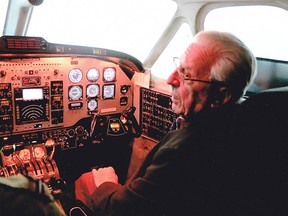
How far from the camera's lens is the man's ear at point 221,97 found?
121cm

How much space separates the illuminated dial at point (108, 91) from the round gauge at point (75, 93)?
0.24 meters

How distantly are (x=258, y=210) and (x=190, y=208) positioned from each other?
26 centimetres

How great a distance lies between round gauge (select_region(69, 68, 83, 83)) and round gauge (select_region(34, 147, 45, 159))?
664 mm

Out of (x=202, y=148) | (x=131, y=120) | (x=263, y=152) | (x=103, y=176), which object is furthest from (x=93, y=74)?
(x=263, y=152)

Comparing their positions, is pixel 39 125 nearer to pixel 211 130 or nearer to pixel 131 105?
pixel 131 105

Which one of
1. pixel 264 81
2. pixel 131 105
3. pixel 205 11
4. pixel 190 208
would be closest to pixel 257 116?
pixel 190 208

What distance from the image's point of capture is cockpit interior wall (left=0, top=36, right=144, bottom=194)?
99.7 inches

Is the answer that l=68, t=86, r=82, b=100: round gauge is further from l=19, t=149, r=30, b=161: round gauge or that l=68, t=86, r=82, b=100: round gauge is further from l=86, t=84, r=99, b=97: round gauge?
l=19, t=149, r=30, b=161: round gauge

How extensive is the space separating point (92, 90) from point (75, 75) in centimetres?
22

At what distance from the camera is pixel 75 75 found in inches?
110

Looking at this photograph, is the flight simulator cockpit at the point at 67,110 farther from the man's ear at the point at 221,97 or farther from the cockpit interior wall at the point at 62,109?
the man's ear at the point at 221,97

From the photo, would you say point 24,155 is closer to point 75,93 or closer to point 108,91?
point 75,93

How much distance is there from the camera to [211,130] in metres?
1.18

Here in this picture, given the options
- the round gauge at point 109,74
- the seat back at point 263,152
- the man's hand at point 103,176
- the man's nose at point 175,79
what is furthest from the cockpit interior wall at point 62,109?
the seat back at point 263,152
